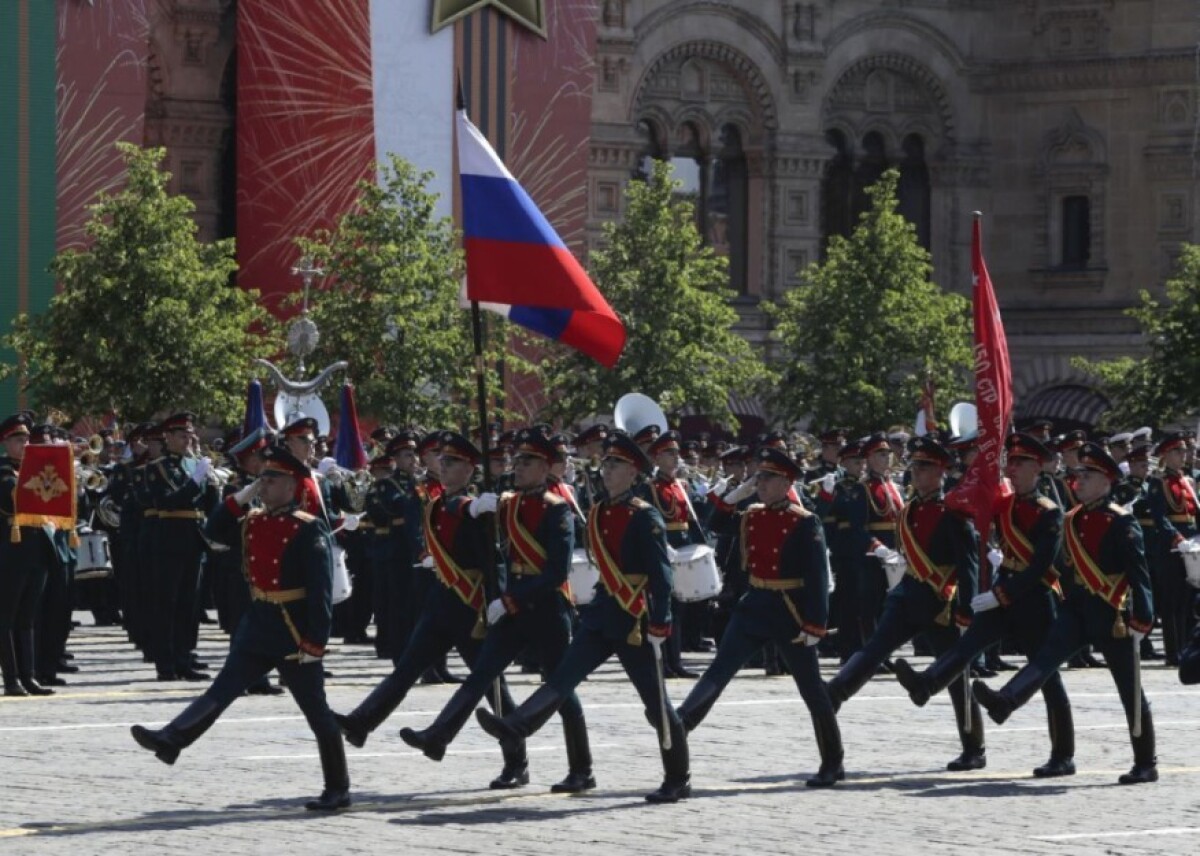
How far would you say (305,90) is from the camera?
47.8 m

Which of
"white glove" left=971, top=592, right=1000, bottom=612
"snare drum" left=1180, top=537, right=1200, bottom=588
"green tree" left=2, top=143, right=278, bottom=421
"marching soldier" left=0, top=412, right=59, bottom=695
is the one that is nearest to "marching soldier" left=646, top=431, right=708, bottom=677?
"snare drum" left=1180, top=537, right=1200, bottom=588

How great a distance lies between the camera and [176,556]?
22.6m

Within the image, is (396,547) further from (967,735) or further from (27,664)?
(967,735)

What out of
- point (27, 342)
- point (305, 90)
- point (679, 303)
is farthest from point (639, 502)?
point (305, 90)

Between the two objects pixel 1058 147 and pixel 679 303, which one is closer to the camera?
pixel 679 303

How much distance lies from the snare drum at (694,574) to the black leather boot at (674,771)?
189 inches

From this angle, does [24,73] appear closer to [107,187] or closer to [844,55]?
[107,187]

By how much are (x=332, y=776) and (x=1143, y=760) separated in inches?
176

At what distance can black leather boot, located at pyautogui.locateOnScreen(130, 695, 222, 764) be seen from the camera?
14.7m

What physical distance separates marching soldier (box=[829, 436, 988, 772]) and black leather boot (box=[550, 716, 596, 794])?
5.84 feet

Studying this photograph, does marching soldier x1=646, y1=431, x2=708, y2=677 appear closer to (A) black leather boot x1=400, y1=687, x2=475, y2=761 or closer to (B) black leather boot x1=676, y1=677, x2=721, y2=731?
(B) black leather boot x1=676, y1=677, x2=721, y2=731

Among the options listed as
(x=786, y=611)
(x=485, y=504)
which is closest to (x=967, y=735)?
(x=786, y=611)

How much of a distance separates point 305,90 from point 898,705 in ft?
93.2

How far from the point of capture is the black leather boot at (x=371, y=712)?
15.4 m
